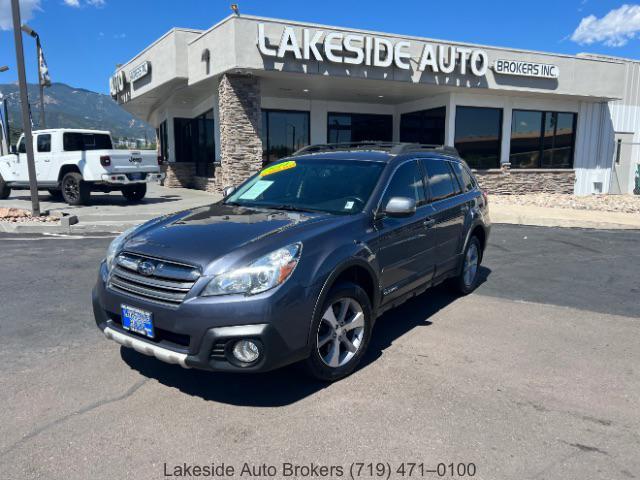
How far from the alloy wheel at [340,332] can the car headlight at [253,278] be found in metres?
0.52

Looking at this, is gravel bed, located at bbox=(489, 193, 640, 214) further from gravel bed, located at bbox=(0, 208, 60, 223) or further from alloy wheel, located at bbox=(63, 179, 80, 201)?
gravel bed, located at bbox=(0, 208, 60, 223)

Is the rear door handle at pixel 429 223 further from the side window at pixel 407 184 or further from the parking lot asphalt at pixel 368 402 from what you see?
the parking lot asphalt at pixel 368 402

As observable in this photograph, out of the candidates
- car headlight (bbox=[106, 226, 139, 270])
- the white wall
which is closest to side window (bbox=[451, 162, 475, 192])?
car headlight (bbox=[106, 226, 139, 270])

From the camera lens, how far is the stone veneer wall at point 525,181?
20250mm

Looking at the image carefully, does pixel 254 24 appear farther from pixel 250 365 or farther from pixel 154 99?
pixel 250 365

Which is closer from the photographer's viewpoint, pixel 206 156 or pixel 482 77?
pixel 482 77

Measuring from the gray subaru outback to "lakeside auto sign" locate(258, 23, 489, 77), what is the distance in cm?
1036

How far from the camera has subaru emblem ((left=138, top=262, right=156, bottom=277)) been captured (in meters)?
3.28

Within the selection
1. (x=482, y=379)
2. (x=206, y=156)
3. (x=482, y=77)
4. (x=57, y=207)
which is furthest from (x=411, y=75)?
(x=482, y=379)

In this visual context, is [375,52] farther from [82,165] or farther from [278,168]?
[278,168]

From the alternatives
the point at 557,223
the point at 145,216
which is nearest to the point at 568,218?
the point at 557,223

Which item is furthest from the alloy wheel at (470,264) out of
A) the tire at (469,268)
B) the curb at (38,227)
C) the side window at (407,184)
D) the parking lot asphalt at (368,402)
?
the curb at (38,227)

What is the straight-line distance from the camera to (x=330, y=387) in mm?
3588

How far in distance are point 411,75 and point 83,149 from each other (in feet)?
34.7
